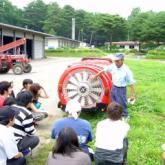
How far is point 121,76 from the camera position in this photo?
7031 millimetres

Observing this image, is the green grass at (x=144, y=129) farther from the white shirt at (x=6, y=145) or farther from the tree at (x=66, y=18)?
the tree at (x=66, y=18)

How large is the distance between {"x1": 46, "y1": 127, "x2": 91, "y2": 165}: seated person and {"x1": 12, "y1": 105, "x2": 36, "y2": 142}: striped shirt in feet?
5.10

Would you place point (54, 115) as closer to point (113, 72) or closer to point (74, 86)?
point (74, 86)

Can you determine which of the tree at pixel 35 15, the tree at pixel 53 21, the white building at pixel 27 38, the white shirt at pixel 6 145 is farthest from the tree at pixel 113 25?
the white shirt at pixel 6 145

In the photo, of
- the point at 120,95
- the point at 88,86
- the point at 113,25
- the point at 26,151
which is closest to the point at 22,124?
the point at 26,151

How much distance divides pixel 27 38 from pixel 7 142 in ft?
116

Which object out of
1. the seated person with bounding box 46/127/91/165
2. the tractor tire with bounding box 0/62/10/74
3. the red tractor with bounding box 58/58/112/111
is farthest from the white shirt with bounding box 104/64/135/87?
the tractor tire with bounding box 0/62/10/74

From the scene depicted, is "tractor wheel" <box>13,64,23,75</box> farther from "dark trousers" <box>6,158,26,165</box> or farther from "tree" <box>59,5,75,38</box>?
"tree" <box>59,5,75,38</box>

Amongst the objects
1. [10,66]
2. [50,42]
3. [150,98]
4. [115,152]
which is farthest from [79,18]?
[115,152]

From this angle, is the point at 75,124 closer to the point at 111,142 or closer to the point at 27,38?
the point at 111,142

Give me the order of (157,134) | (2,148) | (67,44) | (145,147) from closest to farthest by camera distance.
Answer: (2,148) < (145,147) < (157,134) < (67,44)

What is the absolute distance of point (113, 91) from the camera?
718 cm

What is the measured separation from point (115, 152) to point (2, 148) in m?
1.32

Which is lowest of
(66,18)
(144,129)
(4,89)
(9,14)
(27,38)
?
(144,129)
